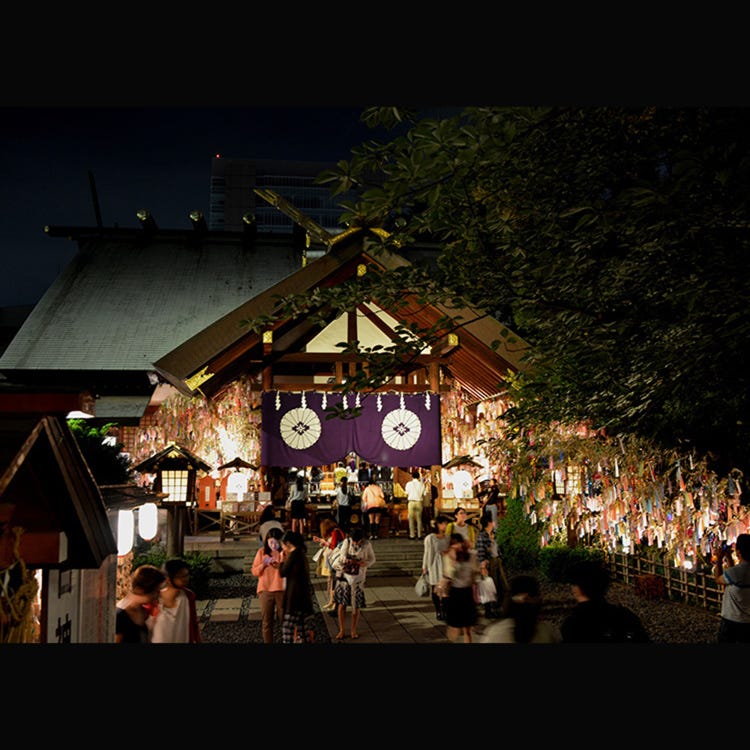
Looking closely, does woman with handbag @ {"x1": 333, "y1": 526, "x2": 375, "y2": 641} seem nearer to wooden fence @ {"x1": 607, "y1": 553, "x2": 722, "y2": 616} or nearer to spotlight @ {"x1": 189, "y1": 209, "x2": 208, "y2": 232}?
wooden fence @ {"x1": 607, "y1": 553, "x2": 722, "y2": 616}

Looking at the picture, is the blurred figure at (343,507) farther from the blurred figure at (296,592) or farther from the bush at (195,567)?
the blurred figure at (296,592)

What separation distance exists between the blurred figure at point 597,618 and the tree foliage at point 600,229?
1872mm

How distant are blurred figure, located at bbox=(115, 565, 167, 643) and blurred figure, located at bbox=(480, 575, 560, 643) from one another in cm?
271

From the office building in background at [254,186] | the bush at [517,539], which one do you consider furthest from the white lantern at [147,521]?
the office building in background at [254,186]

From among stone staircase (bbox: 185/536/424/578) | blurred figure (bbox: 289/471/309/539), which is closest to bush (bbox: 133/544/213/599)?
stone staircase (bbox: 185/536/424/578)

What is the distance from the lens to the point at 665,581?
31.8 feet

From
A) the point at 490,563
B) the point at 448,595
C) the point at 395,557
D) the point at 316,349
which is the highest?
the point at 316,349

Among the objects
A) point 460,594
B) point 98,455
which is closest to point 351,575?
point 460,594

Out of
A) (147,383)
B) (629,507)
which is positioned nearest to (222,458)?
(147,383)

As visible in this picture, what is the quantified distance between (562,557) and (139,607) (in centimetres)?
876

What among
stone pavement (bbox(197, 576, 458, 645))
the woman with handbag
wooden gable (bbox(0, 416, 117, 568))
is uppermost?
wooden gable (bbox(0, 416, 117, 568))

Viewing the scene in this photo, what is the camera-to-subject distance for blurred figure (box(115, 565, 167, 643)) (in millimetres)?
4766

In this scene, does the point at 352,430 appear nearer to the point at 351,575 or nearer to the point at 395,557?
the point at 395,557

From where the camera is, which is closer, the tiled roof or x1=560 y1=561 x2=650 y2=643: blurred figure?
x1=560 y1=561 x2=650 y2=643: blurred figure
